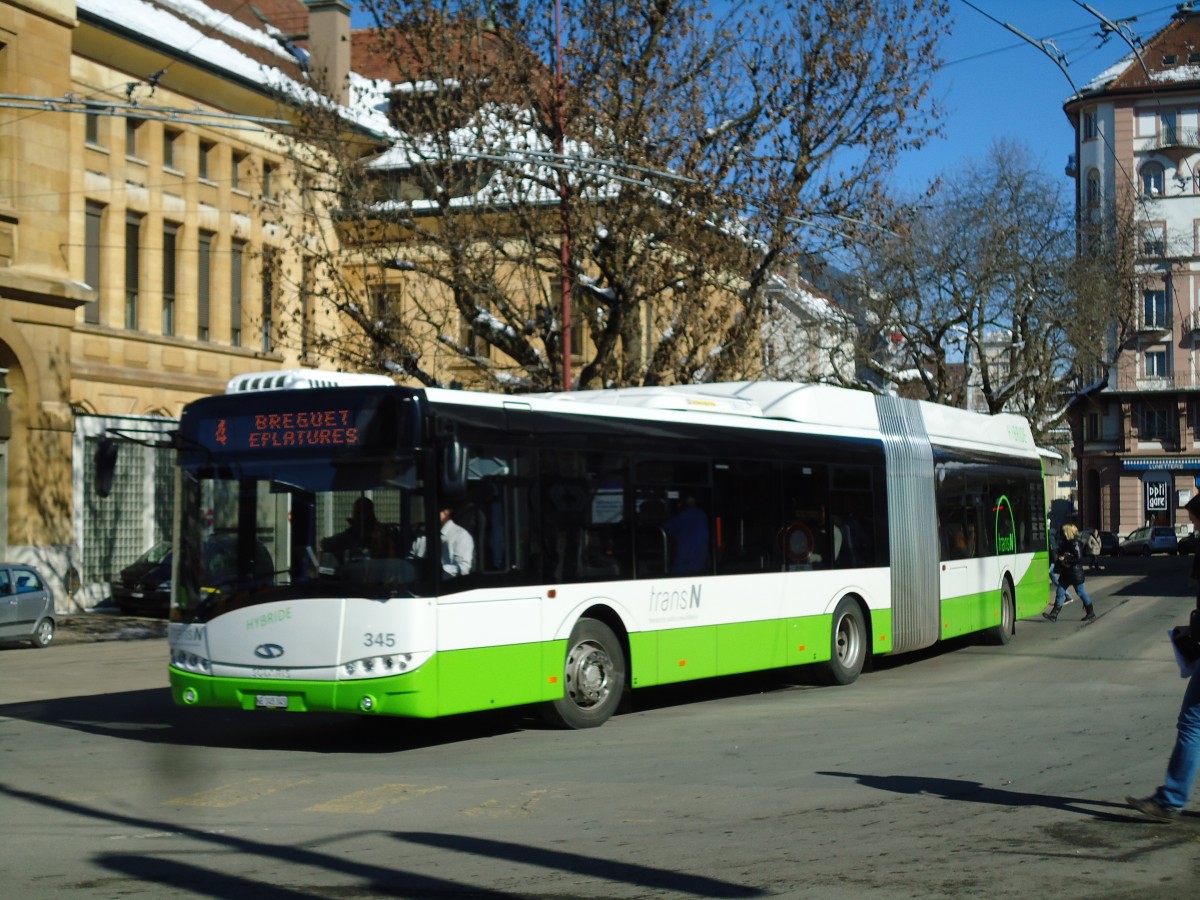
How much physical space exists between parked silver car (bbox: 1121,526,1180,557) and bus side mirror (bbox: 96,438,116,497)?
67468mm

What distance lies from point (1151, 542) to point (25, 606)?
59421 millimetres

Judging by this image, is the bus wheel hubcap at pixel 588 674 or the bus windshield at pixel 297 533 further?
the bus wheel hubcap at pixel 588 674

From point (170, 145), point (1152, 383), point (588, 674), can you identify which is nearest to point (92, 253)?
point (170, 145)

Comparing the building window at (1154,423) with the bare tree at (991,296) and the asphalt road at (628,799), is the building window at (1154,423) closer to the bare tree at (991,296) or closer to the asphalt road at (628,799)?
the bare tree at (991,296)

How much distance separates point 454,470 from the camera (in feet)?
38.9

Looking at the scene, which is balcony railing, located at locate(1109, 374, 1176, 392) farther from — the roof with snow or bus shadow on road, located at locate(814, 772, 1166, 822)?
bus shadow on road, located at locate(814, 772, 1166, 822)

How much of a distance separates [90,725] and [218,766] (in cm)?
333

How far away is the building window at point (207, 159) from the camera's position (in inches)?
1641

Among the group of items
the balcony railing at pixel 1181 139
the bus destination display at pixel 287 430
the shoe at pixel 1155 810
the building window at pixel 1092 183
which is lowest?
the shoe at pixel 1155 810

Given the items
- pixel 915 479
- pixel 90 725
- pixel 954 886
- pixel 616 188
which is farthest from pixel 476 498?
pixel 616 188

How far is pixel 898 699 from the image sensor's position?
16.0 meters

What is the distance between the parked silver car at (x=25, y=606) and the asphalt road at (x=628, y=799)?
8.95 meters

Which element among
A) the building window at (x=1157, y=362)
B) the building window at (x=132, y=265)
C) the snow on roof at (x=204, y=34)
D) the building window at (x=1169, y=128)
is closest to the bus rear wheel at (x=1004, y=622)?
the snow on roof at (x=204, y=34)

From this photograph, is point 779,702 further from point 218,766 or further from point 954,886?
point 954,886
